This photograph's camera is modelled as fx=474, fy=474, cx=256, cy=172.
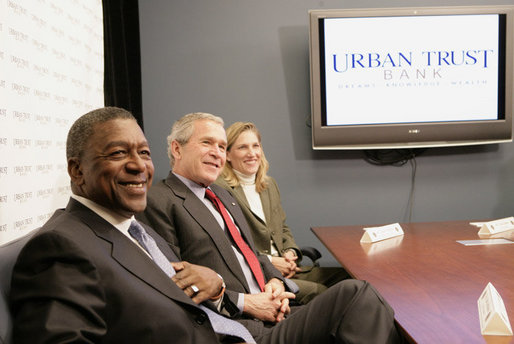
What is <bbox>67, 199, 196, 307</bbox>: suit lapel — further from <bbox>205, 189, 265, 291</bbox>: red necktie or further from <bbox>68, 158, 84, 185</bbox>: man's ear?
<bbox>205, 189, 265, 291</bbox>: red necktie

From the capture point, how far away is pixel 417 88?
12.4 feet

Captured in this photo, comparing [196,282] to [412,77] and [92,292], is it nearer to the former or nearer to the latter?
[92,292]

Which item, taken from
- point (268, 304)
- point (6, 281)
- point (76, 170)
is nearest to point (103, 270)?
point (6, 281)

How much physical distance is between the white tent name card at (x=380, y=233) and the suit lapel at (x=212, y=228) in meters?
0.75

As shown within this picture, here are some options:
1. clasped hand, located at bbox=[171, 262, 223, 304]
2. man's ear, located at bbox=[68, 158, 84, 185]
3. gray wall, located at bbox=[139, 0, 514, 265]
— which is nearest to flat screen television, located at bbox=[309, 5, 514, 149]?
gray wall, located at bbox=[139, 0, 514, 265]

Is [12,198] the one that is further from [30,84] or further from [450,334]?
[450,334]

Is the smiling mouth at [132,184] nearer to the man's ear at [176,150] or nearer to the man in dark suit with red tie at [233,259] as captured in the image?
the man in dark suit with red tie at [233,259]

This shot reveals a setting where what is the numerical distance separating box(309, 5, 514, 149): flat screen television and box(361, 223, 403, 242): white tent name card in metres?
1.22

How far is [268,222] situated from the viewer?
3.05m

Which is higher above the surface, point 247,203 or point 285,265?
point 247,203

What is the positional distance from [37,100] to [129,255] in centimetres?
90

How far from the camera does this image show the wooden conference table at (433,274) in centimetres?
125

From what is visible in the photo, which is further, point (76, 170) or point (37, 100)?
point (37, 100)

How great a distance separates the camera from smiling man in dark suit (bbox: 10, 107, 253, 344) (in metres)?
1.03
